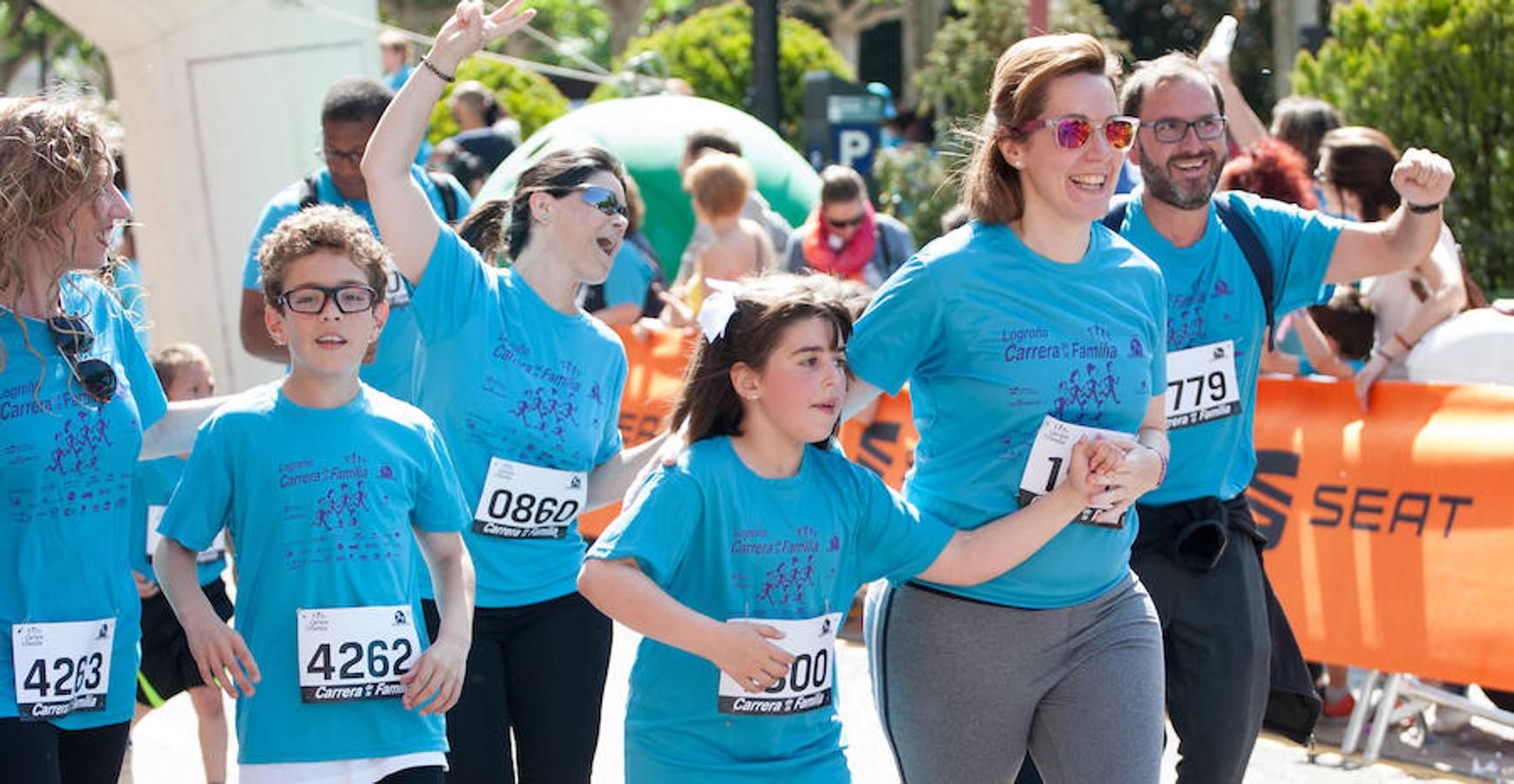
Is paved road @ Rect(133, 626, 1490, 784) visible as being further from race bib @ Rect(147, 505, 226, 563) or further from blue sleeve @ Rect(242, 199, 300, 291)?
blue sleeve @ Rect(242, 199, 300, 291)

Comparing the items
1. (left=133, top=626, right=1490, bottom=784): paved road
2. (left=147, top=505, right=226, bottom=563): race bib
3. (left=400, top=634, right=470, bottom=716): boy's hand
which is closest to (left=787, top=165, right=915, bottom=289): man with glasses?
(left=133, top=626, right=1490, bottom=784): paved road

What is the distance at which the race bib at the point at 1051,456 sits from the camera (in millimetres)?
3654

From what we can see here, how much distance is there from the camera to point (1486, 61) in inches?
402

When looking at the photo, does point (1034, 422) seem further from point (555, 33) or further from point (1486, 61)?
point (555, 33)

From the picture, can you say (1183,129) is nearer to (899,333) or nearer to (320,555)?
(899,333)

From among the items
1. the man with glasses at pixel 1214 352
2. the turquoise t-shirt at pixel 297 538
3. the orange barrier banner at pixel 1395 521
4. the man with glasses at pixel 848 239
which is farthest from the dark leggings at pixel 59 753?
the man with glasses at pixel 848 239

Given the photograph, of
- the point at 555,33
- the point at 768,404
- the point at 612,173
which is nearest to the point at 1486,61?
the point at 612,173

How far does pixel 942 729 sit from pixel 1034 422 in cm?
63

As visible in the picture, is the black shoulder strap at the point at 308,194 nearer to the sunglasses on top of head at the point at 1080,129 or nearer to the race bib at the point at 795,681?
the sunglasses on top of head at the point at 1080,129

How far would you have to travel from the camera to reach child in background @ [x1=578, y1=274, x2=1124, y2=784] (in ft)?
11.1

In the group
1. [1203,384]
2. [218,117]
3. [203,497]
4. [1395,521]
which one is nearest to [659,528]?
[203,497]

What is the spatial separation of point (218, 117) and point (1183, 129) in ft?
25.2

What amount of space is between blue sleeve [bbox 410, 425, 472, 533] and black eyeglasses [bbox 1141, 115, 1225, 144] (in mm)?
1753

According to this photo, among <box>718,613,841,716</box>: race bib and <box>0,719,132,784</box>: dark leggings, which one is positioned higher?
<box>718,613,841,716</box>: race bib
